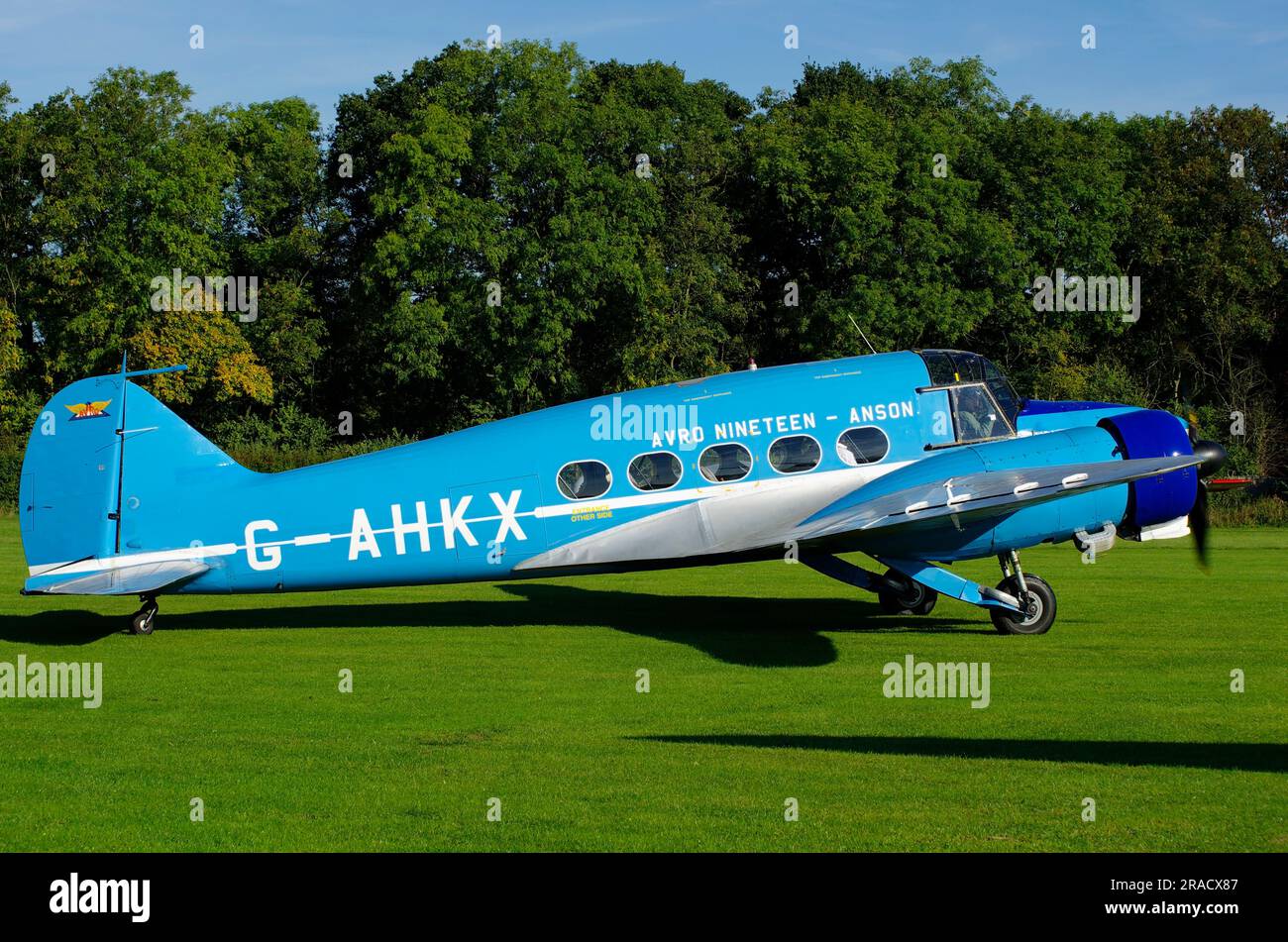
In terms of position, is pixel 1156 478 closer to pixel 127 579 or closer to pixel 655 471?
pixel 655 471

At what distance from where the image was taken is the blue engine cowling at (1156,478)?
55.0 ft

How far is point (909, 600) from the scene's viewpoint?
63.3ft

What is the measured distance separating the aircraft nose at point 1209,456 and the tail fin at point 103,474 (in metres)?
12.6

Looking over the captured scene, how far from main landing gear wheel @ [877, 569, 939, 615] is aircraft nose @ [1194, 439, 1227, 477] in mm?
4048

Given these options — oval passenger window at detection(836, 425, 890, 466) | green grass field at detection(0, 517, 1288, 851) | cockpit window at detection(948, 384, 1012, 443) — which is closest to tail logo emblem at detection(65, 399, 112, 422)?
green grass field at detection(0, 517, 1288, 851)

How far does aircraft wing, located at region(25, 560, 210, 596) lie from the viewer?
15273 mm

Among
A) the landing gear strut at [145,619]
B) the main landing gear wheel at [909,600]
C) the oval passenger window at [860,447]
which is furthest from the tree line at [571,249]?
the landing gear strut at [145,619]

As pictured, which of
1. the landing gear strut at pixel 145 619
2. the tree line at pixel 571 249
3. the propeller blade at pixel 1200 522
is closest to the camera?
the landing gear strut at pixel 145 619

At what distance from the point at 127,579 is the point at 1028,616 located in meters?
11.3

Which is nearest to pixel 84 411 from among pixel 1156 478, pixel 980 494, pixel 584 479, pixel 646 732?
pixel 584 479

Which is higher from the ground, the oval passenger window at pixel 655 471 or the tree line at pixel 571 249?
the tree line at pixel 571 249

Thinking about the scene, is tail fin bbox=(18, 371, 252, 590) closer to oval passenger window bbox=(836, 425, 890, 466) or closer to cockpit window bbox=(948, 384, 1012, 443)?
oval passenger window bbox=(836, 425, 890, 466)

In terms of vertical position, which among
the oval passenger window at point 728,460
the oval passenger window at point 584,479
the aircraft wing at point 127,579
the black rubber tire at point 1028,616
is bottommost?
the black rubber tire at point 1028,616

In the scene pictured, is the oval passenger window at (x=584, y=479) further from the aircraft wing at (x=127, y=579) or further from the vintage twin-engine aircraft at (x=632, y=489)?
the aircraft wing at (x=127, y=579)
